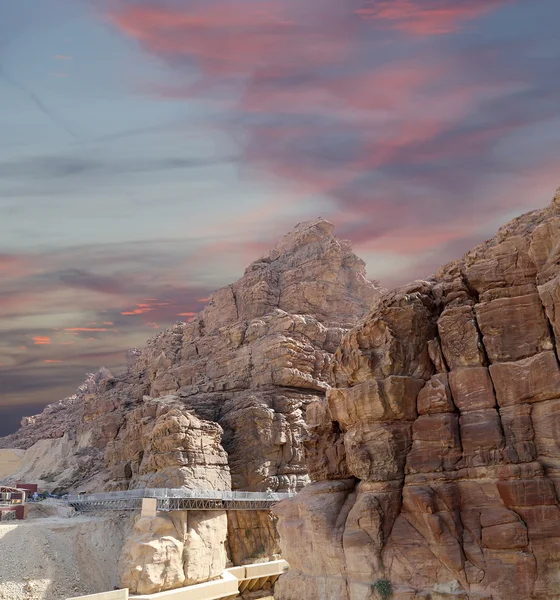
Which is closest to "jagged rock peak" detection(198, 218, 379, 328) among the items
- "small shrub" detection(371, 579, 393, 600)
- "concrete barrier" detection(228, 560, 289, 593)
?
"concrete barrier" detection(228, 560, 289, 593)

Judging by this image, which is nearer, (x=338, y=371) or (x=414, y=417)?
(x=414, y=417)

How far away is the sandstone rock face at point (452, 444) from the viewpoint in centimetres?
3319

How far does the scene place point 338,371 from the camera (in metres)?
42.4

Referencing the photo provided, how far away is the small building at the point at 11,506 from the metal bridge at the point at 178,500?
5435mm

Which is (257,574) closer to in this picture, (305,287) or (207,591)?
(207,591)

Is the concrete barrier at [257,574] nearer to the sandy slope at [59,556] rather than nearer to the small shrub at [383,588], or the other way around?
the sandy slope at [59,556]

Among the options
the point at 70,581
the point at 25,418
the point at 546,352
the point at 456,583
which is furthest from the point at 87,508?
the point at 25,418

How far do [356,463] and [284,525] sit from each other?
632 centimetres

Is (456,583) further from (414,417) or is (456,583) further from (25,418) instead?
(25,418)

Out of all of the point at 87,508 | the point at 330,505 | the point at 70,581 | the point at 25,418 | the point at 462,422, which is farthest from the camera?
the point at 25,418

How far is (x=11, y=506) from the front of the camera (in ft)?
232

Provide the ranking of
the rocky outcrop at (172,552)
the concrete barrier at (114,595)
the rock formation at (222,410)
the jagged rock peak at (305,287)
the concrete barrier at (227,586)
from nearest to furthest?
the concrete barrier at (114,595), the concrete barrier at (227,586), the rocky outcrop at (172,552), the rock formation at (222,410), the jagged rock peak at (305,287)

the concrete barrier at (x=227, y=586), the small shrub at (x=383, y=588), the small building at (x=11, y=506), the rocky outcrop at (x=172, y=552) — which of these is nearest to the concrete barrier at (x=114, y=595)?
the concrete barrier at (x=227, y=586)

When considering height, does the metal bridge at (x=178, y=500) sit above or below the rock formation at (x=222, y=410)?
below
